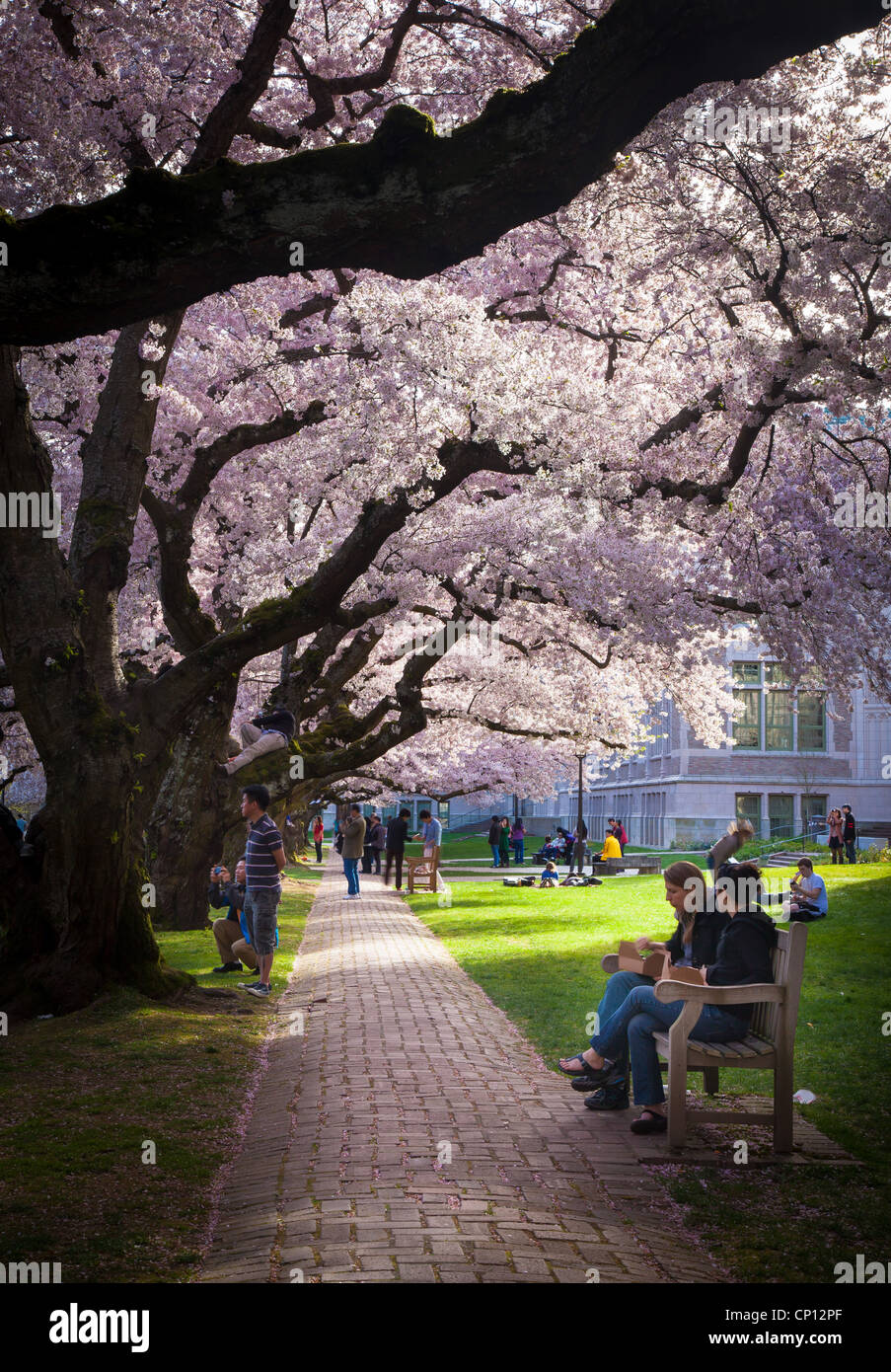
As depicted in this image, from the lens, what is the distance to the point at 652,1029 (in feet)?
21.7

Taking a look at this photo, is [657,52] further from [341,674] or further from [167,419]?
[341,674]

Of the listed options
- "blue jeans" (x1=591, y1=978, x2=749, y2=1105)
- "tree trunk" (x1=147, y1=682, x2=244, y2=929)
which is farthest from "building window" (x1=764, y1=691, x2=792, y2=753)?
"blue jeans" (x1=591, y1=978, x2=749, y2=1105)

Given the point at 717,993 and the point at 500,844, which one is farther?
the point at 500,844

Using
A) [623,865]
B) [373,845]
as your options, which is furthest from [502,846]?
[623,865]

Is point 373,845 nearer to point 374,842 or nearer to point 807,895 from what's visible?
point 374,842

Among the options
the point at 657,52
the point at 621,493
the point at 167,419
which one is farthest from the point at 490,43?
the point at 657,52

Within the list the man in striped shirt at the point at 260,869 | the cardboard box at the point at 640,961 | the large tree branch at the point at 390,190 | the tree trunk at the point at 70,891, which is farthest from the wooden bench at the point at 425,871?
the large tree branch at the point at 390,190

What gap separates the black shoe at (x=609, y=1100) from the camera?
7.01 meters

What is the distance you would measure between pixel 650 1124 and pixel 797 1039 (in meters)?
3.29

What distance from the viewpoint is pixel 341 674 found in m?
23.4

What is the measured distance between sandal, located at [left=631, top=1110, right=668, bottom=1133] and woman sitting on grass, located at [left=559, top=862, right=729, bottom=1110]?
1.63 feet

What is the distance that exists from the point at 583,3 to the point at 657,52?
8496mm

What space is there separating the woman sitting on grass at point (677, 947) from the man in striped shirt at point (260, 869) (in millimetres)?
4804

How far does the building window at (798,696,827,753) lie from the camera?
209 feet
